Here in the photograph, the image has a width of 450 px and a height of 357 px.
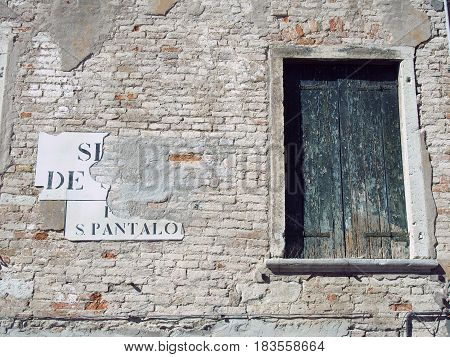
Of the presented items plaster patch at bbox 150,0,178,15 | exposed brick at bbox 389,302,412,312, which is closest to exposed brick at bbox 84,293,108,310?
exposed brick at bbox 389,302,412,312

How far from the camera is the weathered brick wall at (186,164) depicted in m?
4.89

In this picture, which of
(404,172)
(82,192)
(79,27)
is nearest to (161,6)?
(79,27)

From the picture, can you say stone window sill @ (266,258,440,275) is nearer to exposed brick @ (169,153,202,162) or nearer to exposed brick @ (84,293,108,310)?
exposed brick @ (169,153,202,162)

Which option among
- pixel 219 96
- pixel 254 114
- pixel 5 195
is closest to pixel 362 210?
pixel 254 114

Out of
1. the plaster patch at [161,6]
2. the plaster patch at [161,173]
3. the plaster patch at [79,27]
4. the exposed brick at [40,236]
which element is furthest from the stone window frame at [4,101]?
the plaster patch at [161,6]

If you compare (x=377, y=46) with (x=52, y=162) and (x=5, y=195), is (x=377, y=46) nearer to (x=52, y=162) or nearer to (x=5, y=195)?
(x=52, y=162)

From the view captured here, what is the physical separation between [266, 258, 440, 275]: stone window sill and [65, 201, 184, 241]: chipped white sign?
0.88 meters

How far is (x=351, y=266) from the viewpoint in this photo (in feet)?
16.2

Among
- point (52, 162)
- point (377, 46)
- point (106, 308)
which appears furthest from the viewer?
point (377, 46)

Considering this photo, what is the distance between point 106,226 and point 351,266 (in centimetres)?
203

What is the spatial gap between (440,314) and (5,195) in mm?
3696

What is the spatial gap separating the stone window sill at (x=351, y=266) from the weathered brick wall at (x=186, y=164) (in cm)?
7

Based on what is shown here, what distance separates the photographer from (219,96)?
17.8ft

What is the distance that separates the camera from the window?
17.2 ft
